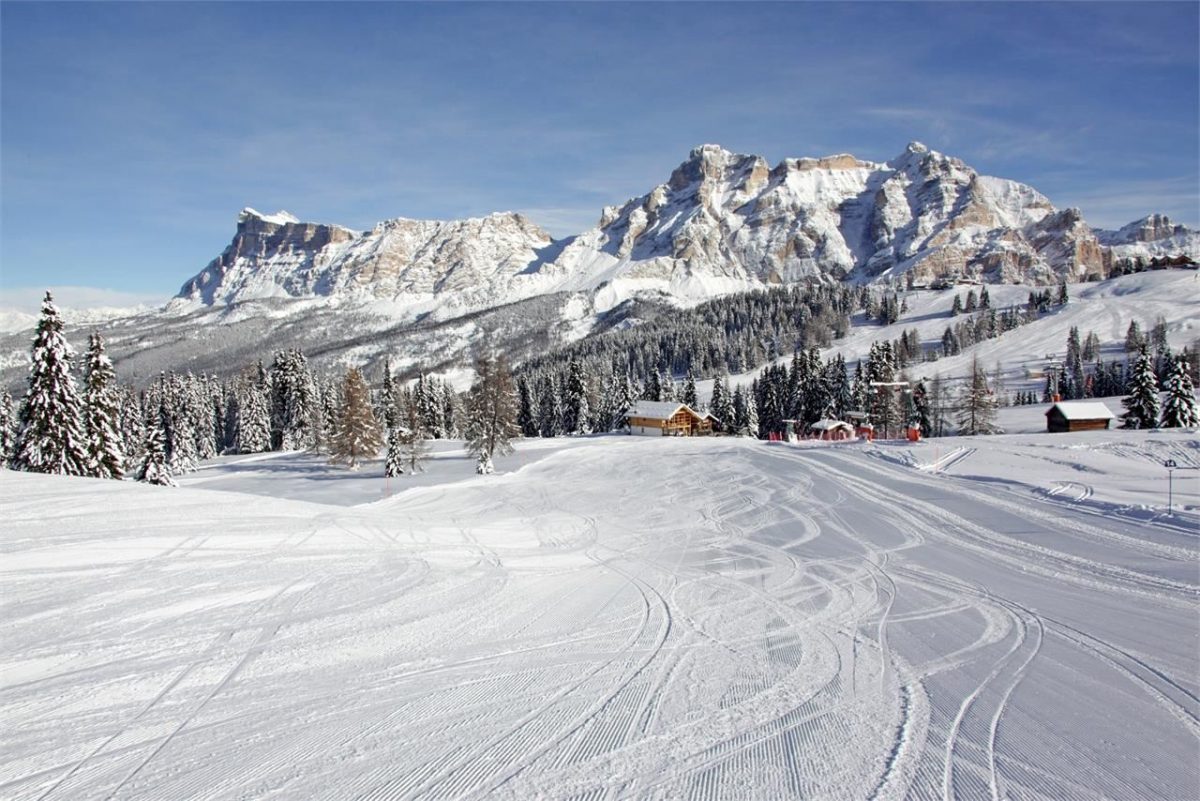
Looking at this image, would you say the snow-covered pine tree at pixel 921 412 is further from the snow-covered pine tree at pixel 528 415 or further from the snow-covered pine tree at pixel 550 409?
the snow-covered pine tree at pixel 528 415

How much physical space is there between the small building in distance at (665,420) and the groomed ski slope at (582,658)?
59.2 meters

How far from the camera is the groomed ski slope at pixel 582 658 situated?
4730mm

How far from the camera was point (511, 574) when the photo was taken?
11.5 meters

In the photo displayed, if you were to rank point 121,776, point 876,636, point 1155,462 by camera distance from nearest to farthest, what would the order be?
point 121,776 < point 876,636 < point 1155,462

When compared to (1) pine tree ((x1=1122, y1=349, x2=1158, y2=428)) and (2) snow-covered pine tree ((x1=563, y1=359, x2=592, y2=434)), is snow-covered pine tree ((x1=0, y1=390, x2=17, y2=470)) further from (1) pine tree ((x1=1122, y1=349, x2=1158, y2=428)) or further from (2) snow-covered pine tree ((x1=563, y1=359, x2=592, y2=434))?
(1) pine tree ((x1=1122, y1=349, x2=1158, y2=428))

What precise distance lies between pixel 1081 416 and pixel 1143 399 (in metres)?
8.72

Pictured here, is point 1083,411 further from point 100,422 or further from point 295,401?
point 295,401

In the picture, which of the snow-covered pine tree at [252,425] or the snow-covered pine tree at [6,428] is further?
the snow-covered pine tree at [252,425]

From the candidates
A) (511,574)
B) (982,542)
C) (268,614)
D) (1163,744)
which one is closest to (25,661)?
(268,614)

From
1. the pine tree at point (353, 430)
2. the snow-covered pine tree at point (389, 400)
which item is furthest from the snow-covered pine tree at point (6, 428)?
the snow-covered pine tree at point (389, 400)

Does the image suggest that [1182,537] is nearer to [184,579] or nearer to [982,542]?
[982,542]

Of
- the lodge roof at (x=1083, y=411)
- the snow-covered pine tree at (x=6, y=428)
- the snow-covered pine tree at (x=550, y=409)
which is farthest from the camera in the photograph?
the snow-covered pine tree at (x=550, y=409)

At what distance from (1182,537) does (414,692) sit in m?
14.9

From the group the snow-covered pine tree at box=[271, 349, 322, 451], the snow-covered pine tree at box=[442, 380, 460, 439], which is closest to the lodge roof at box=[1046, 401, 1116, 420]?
the snow-covered pine tree at box=[442, 380, 460, 439]
